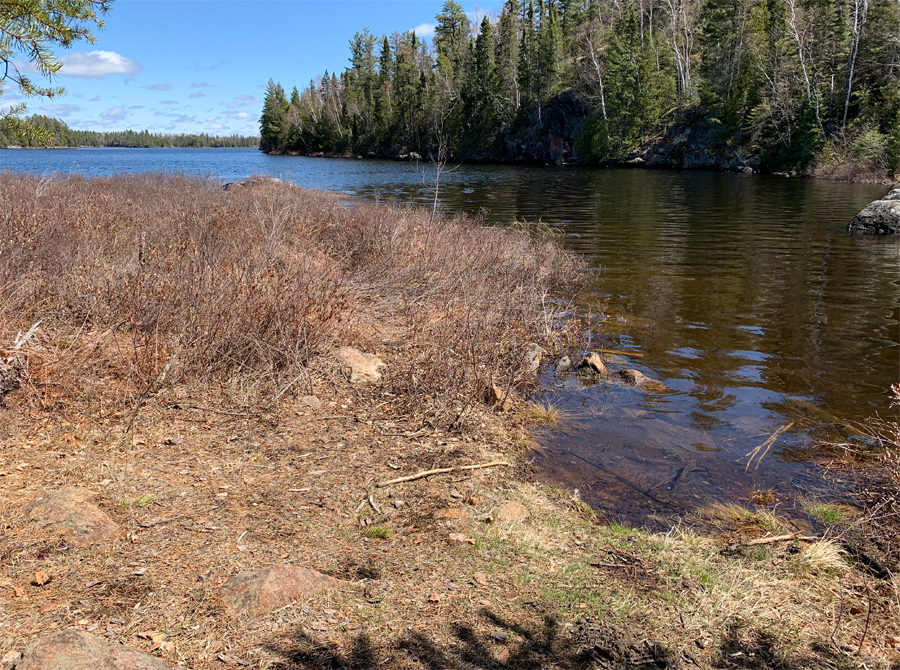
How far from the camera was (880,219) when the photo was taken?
19.9 metres

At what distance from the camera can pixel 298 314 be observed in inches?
270

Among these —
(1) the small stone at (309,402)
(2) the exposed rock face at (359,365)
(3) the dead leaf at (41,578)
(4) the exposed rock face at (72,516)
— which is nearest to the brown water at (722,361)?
(2) the exposed rock face at (359,365)

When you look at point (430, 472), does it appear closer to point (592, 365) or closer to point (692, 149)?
point (592, 365)

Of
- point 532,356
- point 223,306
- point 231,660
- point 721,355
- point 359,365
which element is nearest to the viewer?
point 231,660

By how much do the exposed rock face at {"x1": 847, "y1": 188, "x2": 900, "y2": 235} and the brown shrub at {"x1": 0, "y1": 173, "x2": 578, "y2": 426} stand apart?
15.0 meters

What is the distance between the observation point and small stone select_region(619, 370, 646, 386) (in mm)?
8398

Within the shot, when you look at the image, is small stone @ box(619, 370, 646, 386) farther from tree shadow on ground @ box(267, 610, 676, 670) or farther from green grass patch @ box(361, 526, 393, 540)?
tree shadow on ground @ box(267, 610, 676, 670)

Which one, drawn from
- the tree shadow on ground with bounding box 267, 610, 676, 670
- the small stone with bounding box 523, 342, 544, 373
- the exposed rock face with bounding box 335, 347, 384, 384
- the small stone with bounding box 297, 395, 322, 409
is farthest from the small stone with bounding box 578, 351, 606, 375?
the tree shadow on ground with bounding box 267, 610, 676, 670

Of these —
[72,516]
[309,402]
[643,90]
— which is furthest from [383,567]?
[643,90]

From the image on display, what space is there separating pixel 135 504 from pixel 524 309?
6105mm

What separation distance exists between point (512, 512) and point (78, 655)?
2927mm

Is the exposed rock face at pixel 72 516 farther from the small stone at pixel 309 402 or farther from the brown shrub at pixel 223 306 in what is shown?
the small stone at pixel 309 402

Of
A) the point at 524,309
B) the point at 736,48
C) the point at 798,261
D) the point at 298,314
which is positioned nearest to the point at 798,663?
the point at 298,314

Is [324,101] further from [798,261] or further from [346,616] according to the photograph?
[346,616]
